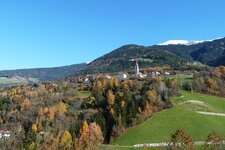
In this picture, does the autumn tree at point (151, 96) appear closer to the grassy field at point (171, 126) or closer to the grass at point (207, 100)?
the grass at point (207, 100)

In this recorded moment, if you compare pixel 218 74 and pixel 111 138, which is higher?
pixel 218 74

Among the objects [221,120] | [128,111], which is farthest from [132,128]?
[221,120]

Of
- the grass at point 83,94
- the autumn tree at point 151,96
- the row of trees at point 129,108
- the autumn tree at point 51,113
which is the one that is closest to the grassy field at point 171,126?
the row of trees at point 129,108

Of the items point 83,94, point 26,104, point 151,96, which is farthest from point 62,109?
point 151,96

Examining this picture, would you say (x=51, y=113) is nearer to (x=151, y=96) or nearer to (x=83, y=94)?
(x=83, y=94)

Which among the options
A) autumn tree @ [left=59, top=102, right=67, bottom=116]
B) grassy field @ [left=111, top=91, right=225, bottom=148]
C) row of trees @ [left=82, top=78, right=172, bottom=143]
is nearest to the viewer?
grassy field @ [left=111, top=91, right=225, bottom=148]

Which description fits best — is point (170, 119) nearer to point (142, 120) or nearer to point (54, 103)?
point (142, 120)

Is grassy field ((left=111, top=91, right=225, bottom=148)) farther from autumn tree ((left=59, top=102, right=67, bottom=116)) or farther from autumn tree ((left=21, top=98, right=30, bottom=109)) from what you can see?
autumn tree ((left=21, top=98, right=30, bottom=109))

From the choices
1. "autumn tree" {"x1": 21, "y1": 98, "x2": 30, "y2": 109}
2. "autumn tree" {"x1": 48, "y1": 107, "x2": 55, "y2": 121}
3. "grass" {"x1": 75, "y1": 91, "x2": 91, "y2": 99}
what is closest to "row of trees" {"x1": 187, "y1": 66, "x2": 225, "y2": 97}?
"grass" {"x1": 75, "y1": 91, "x2": 91, "y2": 99}
